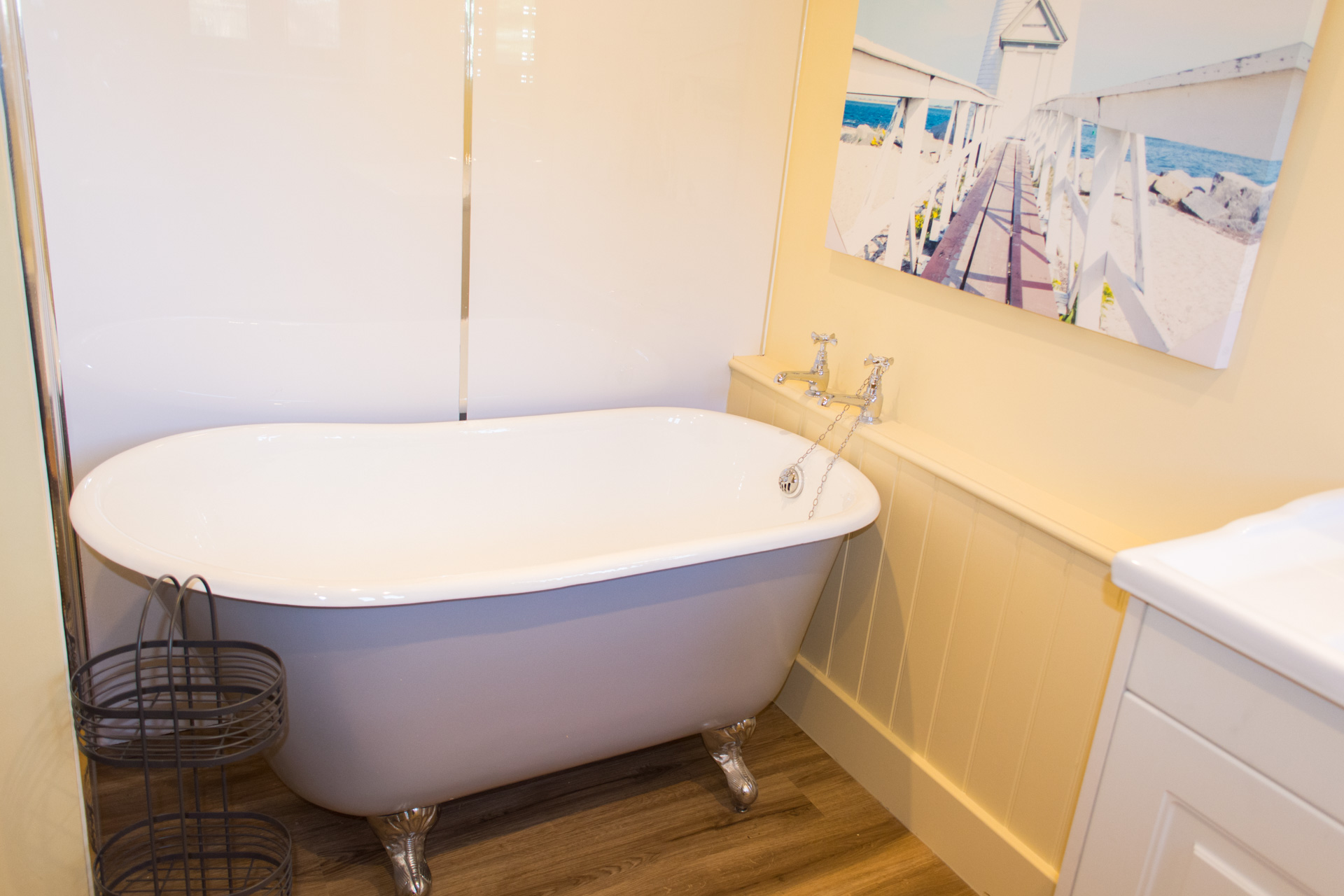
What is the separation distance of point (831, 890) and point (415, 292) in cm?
151

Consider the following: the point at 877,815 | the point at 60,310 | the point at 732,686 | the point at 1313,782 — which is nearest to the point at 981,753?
the point at 877,815

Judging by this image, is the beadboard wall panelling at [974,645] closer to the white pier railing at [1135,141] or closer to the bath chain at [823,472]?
the bath chain at [823,472]

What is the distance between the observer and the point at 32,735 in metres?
1.25

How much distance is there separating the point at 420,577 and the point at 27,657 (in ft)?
1.65

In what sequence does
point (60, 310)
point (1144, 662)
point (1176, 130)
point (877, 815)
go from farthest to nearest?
point (877, 815) < point (60, 310) < point (1176, 130) < point (1144, 662)

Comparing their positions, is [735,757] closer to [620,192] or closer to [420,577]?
[420,577]

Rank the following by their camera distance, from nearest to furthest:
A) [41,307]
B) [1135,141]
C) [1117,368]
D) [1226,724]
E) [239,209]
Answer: [1226,724] → [1135,141] → [1117,368] → [41,307] → [239,209]

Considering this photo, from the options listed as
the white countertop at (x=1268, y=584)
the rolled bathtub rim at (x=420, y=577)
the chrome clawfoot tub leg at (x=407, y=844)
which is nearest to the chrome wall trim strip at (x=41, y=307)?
the rolled bathtub rim at (x=420, y=577)

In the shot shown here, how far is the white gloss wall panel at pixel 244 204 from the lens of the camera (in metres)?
1.73

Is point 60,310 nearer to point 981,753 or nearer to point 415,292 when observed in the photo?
point 415,292

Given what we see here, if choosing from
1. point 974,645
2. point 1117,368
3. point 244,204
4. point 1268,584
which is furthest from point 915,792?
point 244,204

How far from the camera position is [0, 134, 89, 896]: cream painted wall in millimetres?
1145

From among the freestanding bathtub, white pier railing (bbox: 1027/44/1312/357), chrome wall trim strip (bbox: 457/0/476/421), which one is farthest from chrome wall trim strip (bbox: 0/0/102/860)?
white pier railing (bbox: 1027/44/1312/357)

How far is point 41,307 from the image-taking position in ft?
5.82
